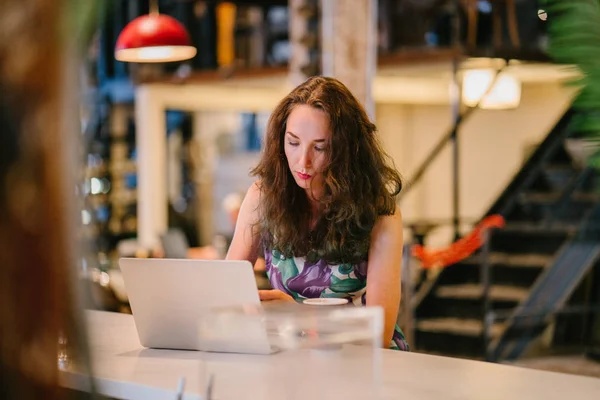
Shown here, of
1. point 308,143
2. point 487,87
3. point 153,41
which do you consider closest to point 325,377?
point 308,143

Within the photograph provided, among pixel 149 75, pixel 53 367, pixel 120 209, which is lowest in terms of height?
pixel 120 209

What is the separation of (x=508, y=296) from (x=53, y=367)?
780 cm

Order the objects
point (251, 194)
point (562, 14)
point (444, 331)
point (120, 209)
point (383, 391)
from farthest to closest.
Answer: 1. point (120, 209)
2. point (444, 331)
3. point (251, 194)
4. point (383, 391)
5. point (562, 14)

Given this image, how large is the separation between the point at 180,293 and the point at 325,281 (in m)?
0.61

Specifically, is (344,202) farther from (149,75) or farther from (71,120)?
(149,75)

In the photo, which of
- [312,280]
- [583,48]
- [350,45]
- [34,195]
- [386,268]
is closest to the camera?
[34,195]

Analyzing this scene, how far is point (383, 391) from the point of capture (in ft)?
5.94

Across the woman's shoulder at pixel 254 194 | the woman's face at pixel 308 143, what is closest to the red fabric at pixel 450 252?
the woman's shoulder at pixel 254 194

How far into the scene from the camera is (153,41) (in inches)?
260

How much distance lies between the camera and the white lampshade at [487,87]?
8.76m

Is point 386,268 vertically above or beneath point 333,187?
beneath

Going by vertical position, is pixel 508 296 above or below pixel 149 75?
below

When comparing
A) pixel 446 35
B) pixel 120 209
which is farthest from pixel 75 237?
pixel 120 209

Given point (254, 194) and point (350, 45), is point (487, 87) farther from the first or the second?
point (254, 194)
